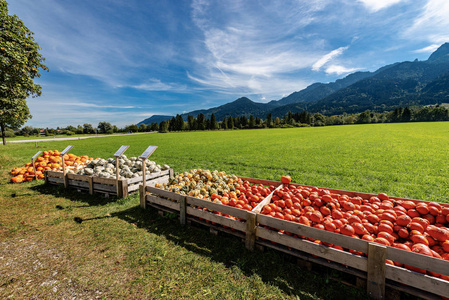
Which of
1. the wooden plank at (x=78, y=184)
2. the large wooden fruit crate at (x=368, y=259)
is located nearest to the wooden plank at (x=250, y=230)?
the large wooden fruit crate at (x=368, y=259)

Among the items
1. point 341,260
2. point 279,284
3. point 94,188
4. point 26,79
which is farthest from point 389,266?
point 26,79

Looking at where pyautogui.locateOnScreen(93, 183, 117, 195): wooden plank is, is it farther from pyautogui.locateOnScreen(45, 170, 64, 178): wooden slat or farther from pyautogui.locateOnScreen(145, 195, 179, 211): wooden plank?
pyautogui.locateOnScreen(45, 170, 64, 178): wooden slat

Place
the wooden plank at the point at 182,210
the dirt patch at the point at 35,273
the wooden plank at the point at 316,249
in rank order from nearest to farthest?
the wooden plank at the point at 316,249 → the dirt patch at the point at 35,273 → the wooden plank at the point at 182,210

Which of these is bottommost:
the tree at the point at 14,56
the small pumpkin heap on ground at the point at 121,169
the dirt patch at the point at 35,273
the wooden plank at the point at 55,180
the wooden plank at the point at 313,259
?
the dirt patch at the point at 35,273

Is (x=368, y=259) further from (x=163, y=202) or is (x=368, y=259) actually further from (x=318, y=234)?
(x=163, y=202)

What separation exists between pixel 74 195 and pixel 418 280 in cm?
1033

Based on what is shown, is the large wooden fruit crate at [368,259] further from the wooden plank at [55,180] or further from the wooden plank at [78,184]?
the wooden plank at [55,180]

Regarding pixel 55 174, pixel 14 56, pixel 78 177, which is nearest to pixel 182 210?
pixel 78 177

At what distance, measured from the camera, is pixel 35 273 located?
3.60 m

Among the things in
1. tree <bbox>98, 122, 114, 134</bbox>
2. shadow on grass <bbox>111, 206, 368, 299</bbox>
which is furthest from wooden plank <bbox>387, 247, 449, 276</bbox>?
tree <bbox>98, 122, 114, 134</bbox>

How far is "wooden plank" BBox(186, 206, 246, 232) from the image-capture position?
4.18 m

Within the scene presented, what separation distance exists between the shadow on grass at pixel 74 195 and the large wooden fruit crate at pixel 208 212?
6.70 feet

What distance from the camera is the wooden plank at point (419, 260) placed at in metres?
2.47

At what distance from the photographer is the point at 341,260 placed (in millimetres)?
3076
